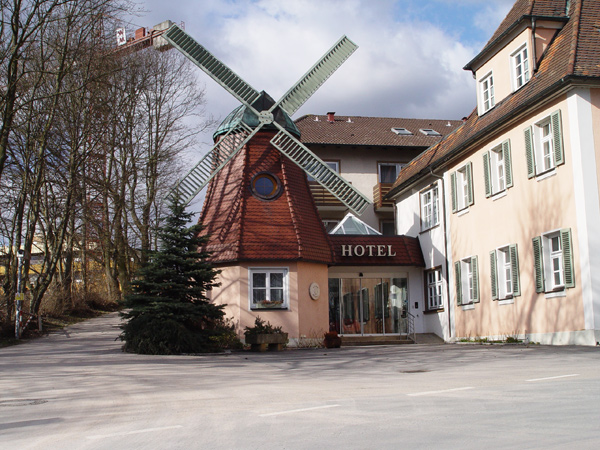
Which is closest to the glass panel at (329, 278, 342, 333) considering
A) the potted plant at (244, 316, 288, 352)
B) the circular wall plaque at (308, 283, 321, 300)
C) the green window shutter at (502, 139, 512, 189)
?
the circular wall plaque at (308, 283, 321, 300)

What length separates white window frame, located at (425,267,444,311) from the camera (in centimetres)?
2613

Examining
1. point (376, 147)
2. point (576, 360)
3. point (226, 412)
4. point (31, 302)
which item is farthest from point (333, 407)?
point (376, 147)

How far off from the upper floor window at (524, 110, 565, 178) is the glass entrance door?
9.63 meters

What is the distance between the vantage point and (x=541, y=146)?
1889cm

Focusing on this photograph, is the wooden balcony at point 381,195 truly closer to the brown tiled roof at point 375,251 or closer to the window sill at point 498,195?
the brown tiled roof at point 375,251

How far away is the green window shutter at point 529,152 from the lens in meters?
18.9

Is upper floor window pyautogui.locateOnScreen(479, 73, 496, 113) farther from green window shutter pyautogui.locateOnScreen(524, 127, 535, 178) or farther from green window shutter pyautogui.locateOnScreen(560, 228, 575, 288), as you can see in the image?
green window shutter pyautogui.locateOnScreen(560, 228, 575, 288)

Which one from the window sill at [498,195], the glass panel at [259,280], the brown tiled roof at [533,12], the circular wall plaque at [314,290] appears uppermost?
the brown tiled roof at [533,12]

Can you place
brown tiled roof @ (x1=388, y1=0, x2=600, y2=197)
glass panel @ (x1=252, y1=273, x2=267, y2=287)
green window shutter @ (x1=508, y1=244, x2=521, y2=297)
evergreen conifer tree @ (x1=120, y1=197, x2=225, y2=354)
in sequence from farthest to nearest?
1. glass panel @ (x1=252, y1=273, x2=267, y2=287)
2. green window shutter @ (x1=508, y1=244, x2=521, y2=297)
3. evergreen conifer tree @ (x1=120, y1=197, x2=225, y2=354)
4. brown tiled roof @ (x1=388, y1=0, x2=600, y2=197)

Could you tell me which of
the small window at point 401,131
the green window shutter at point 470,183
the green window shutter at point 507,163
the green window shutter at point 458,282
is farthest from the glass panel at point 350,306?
the small window at point 401,131

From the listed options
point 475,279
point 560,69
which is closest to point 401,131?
point 475,279

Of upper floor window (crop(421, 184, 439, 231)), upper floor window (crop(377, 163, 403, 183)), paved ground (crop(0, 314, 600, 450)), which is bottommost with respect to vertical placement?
paved ground (crop(0, 314, 600, 450))

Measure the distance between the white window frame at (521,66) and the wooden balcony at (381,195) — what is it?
13713 mm

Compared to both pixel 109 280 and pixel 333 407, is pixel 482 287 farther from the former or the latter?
pixel 109 280
